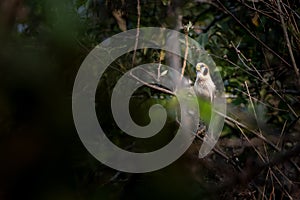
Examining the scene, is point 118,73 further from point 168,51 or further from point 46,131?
point 46,131

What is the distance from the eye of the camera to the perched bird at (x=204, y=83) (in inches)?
72.6

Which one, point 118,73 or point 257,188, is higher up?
point 118,73

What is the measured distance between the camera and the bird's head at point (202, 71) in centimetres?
188

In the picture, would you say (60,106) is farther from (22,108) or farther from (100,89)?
(100,89)

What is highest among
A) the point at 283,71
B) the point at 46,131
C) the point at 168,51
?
the point at 46,131

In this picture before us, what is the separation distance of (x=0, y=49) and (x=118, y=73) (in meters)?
1.04

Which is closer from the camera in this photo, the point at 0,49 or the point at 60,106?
the point at 0,49

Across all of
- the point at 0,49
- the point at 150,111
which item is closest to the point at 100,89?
the point at 150,111

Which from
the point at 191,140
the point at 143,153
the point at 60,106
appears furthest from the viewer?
the point at 191,140

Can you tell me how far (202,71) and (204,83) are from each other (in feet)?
0.22

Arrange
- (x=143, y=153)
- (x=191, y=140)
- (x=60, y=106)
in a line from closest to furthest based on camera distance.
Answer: (x=60, y=106)
(x=143, y=153)
(x=191, y=140)

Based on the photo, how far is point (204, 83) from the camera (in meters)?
1.89

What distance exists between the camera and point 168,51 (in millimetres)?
1917

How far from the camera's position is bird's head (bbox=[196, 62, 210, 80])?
6.16ft
